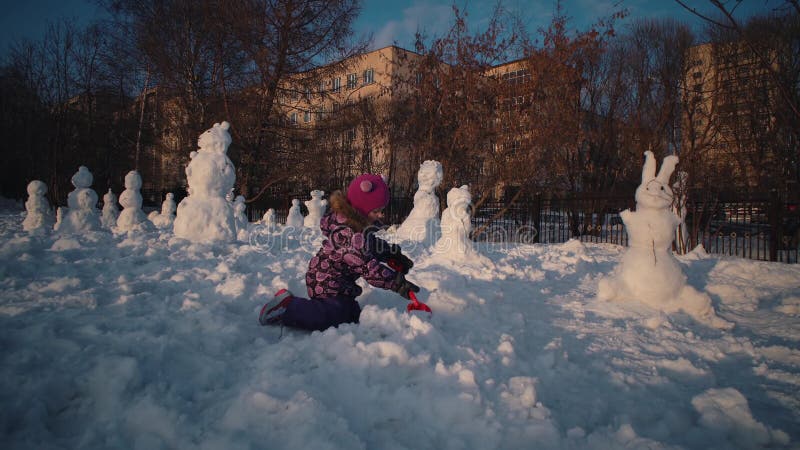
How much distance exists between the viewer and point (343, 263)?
10.6 ft

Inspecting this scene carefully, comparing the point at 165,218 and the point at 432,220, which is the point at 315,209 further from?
the point at 432,220

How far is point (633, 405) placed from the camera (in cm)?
223

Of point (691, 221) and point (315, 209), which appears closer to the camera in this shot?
point (691, 221)

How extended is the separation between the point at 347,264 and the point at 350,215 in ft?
1.35

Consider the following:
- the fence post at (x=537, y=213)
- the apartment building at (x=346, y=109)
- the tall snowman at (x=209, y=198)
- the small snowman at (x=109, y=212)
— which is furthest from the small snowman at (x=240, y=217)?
the fence post at (x=537, y=213)

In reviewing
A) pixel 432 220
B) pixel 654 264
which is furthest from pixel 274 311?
pixel 432 220

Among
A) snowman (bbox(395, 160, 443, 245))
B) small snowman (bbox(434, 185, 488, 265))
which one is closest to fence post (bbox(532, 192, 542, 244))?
snowman (bbox(395, 160, 443, 245))

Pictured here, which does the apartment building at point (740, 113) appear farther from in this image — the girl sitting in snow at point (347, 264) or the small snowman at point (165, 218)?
the small snowman at point (165, 218)

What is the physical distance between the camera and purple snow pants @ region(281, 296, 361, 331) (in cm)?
292

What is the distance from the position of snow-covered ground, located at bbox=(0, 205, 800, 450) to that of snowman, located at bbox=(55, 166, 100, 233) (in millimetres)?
5578

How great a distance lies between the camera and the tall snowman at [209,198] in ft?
22.3

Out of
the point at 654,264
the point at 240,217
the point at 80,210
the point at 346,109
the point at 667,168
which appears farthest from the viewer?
the point at 346,109

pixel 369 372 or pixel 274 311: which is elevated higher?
pixel 274 311

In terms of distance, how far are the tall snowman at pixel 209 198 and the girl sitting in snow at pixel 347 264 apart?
4.29m
